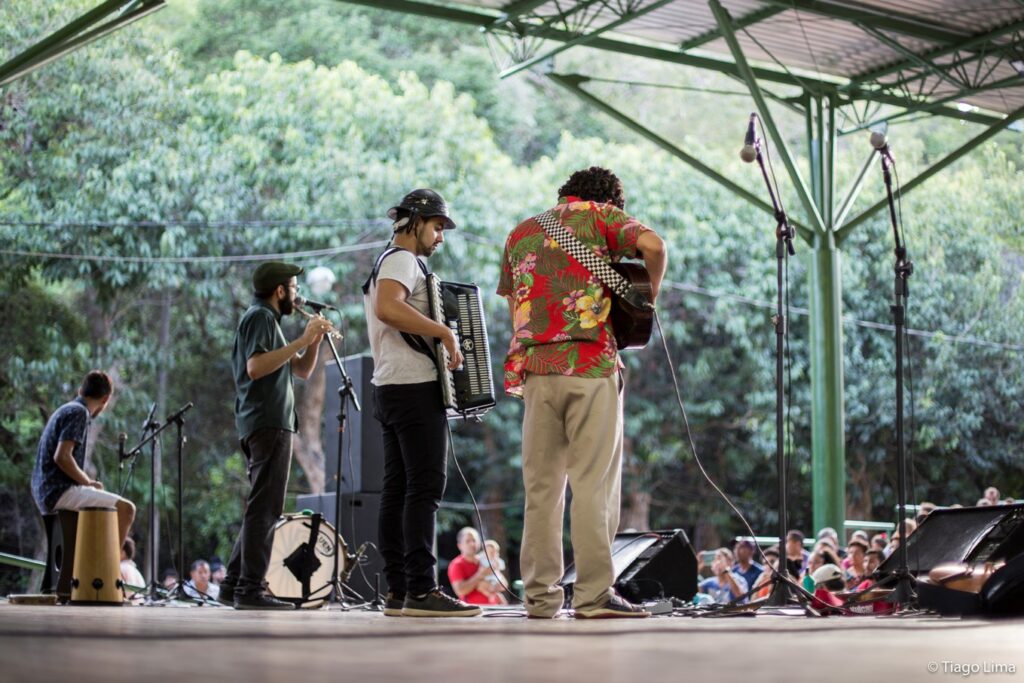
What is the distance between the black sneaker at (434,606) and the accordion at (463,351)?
68 cm

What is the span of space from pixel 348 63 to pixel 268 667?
18.6 metres

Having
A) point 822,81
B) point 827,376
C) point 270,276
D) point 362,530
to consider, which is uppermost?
point 822,81

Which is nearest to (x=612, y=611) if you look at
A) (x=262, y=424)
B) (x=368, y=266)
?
(x=262, y=424)

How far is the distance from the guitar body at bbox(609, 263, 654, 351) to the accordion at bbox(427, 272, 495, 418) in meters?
0.58

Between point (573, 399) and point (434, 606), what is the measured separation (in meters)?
0.90

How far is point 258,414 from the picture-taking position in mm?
5793

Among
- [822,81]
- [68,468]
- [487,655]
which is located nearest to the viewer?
[487,655]

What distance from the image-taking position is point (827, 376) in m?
11.2

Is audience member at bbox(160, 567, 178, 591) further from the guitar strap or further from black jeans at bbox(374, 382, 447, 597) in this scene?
the guitar strap

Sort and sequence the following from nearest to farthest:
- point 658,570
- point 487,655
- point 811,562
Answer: point 487,655
point 658,570
point 811,562

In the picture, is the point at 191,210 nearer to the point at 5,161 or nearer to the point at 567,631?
the point at 5,161

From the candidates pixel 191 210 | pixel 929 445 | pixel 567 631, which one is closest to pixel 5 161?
pixel 191 210

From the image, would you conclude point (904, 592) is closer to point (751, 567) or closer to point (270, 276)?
point (270, 276)

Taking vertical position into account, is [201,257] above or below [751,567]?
above
